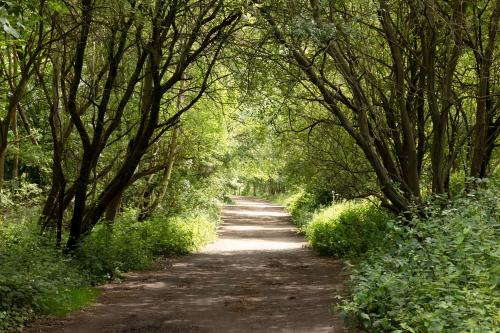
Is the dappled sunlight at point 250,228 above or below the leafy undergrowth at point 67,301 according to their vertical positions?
below

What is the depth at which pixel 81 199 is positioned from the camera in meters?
12.7

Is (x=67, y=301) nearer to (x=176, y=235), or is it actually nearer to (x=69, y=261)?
(x=69, y=261)

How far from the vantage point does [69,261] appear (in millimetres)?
11695

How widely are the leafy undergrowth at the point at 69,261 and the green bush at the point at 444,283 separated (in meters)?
4.72

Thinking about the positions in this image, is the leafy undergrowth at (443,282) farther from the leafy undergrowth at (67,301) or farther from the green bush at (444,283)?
the leafy undergrowth at (67,301)

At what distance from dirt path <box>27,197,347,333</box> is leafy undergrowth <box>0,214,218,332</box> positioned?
0.37 metres

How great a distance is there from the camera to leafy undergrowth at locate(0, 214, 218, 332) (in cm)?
814

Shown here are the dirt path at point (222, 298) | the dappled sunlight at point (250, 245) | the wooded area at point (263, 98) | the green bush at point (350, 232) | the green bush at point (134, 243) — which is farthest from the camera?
the dappled sunlight at point (250, 245)

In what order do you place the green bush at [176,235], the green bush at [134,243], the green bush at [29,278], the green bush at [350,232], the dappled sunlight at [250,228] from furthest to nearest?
1. the dappled sunlight at [250,228]
2. the green bush at [176,235]
3. the green bush at [350,232]
4. the green bush at [134,243]
5. the green bush at [29,278]

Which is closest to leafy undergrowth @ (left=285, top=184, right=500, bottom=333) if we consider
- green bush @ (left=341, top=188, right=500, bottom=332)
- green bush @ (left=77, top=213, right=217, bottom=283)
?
green bush @ (left=341, top=188, right=500, bottom=332)

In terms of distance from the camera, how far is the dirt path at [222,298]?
27.2 feet

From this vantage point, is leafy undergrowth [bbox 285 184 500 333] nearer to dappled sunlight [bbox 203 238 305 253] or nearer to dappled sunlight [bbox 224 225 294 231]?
dappled sunlight [bbox 203 238 305 253]

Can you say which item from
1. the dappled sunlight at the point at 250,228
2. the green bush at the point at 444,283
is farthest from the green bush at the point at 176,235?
the green bush at the point at 444,283

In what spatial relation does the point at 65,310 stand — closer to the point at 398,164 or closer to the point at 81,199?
the point at 81,199
